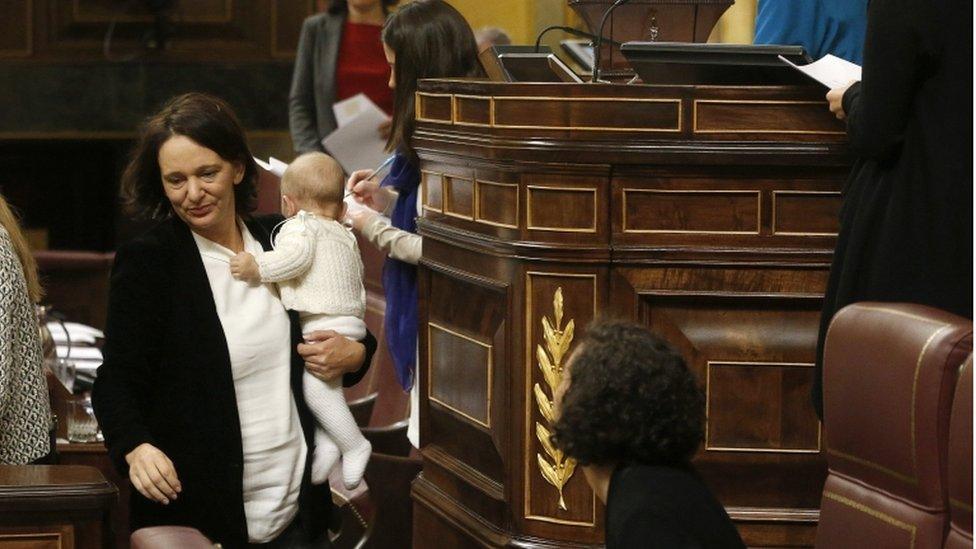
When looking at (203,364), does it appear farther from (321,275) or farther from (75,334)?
(75,334)

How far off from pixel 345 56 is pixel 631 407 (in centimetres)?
431

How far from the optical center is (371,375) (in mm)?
5617

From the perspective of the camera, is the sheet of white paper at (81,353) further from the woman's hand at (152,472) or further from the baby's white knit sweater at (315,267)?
the woman's hand at (152,472)

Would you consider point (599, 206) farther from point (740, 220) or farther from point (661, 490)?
point (661, 490)

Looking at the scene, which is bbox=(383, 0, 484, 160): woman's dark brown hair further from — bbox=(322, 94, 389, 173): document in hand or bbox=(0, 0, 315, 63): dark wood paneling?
bbox=(0, 0, 315, 63): dark wood paneling

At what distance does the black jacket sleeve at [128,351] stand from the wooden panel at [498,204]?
0.83m

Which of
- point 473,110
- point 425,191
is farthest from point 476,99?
point 425,191

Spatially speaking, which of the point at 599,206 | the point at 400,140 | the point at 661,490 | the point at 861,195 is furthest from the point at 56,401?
the point at 661,490

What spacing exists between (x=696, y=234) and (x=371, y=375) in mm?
2415

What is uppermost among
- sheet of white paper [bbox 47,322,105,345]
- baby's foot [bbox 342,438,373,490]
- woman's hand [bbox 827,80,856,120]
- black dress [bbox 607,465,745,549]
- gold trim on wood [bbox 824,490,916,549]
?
woman's hand [bbox 827,80,856,120]

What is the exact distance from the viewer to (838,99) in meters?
3.14

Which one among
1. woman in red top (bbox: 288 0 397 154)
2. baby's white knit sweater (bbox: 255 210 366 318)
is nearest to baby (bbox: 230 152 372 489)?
baby's white knit sweater (bbox: 255 210 366 318)

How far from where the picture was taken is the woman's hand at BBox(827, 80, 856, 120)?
10.3ft

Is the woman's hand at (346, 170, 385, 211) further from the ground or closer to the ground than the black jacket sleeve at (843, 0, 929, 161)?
closer to the ground
